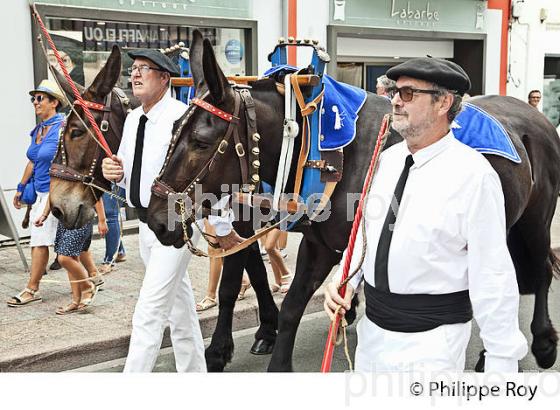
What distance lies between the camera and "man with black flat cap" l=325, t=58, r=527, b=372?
98.0 inches

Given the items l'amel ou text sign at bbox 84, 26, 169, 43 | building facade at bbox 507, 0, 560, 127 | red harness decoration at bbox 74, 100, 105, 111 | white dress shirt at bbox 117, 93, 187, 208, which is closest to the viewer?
white dress shirt at bbox 117, 93, 187, 208

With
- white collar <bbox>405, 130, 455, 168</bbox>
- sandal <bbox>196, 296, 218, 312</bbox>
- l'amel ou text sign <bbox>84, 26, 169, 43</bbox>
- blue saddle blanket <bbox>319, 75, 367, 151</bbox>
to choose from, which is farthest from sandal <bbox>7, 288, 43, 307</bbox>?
white collar <bbox>405, 130, 455, 168</bbox>

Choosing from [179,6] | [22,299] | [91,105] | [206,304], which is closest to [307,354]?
[206,304]

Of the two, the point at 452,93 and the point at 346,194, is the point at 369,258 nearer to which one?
the point at 452,93

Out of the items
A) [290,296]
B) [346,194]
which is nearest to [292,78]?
[346,194]

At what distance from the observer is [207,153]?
393cm

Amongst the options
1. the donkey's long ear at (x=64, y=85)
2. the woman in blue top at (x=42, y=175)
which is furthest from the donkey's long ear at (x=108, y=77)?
the woman in blue top at (x=42, y=175)

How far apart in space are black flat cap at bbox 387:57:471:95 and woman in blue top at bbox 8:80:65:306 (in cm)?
451

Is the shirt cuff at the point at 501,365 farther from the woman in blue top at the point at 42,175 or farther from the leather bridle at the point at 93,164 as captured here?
the woman in blue top at the point at 42,175

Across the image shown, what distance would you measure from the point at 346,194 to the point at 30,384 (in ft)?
7.66

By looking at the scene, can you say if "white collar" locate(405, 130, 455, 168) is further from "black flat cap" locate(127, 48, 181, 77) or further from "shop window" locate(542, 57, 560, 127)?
"shop window" locate(542, 57, 560, 127)

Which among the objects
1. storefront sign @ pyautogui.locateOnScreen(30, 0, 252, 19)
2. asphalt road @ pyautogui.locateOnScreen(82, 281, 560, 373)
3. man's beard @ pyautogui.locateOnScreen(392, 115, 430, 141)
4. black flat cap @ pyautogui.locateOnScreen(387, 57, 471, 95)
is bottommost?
asphalt road @ pyautogui.locateOnScreen(82, 281, 560, 373)

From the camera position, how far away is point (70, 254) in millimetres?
6230

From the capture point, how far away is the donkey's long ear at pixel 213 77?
379 centimetres
